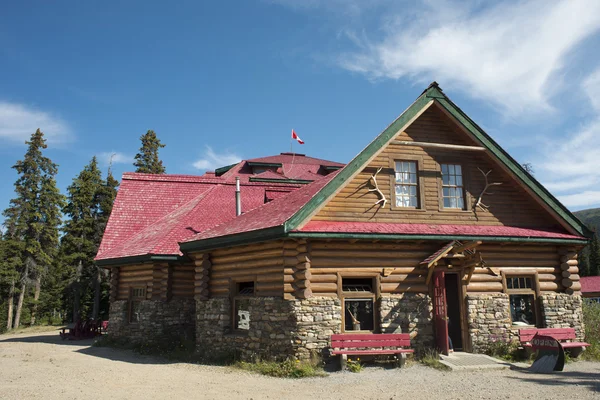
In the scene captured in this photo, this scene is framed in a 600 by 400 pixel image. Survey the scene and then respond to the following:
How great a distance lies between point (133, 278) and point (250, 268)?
6821 mm

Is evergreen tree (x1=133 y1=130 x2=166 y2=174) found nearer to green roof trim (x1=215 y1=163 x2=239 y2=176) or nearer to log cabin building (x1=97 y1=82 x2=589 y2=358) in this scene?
green roof trim (x1=215 y1=163 x2=239 y2=176)

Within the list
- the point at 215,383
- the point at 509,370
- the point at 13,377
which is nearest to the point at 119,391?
the point at 215,383

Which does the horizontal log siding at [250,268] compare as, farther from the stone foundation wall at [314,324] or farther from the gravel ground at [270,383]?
the gravel ground at [270,383]

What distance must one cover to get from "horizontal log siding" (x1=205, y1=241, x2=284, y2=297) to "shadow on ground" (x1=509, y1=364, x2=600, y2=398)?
6.22 meters

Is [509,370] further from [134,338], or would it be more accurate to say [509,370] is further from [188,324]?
[134,338]

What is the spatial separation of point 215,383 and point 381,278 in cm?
518

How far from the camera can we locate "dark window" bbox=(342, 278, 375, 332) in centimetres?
1221

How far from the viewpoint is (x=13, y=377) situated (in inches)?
423

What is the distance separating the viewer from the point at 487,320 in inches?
514

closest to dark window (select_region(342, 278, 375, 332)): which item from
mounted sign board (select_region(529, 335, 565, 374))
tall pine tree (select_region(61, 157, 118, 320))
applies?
mounted sign board (select_region(529, 335, 565, 374))

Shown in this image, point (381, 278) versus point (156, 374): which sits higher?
Answer: point (381, 278)

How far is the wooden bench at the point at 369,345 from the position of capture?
11164mm

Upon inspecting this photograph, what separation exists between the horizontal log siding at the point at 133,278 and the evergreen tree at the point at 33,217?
23272 millimetres

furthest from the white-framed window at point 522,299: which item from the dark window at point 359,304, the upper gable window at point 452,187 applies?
the dark window at point 359,304
